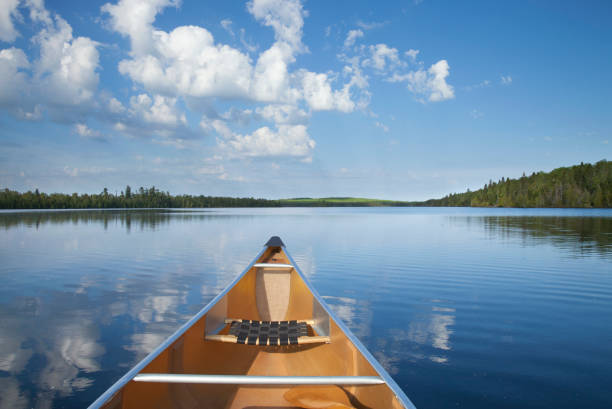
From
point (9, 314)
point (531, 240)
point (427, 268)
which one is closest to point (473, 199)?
point (531, 240)

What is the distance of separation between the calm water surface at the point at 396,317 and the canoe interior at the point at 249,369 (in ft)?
4.50

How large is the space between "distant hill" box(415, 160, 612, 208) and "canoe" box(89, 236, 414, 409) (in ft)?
521

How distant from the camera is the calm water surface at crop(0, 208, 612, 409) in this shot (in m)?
4.81

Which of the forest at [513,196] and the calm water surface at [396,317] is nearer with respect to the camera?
the calm water surface at [396,317]

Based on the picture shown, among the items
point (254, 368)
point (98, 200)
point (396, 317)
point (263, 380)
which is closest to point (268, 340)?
point (254, 368)

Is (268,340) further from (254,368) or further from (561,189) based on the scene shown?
(561,189)

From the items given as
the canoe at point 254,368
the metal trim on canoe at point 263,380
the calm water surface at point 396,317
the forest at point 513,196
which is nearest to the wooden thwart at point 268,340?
the canoe at point 254,368

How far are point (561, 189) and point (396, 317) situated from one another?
15855 cm

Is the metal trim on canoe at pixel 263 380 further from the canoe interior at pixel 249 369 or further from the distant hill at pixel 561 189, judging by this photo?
the distant hill at pixel 561 189

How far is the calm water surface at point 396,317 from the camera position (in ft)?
15.8

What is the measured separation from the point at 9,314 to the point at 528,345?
11.3 m

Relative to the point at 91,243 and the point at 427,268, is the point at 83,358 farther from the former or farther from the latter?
the point at 91,243

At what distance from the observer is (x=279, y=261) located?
9.24m

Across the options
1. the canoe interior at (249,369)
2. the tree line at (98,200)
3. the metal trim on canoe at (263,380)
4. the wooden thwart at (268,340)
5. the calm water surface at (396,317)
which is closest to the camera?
the metal trim on canoe at (263,380)
